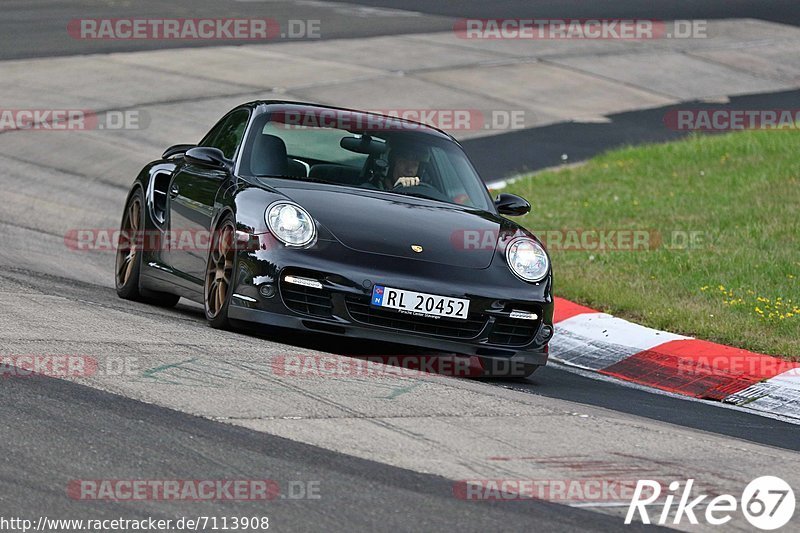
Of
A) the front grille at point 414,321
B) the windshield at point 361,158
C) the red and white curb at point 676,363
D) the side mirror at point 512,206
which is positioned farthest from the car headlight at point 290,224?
→ the red and white curb at point 676,363

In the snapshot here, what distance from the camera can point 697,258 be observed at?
1148cm

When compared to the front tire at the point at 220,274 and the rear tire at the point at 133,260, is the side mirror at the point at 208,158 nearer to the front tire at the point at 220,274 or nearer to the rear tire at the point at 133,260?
the front tire at the point at 220,274

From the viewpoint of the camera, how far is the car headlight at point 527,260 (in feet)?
26.4

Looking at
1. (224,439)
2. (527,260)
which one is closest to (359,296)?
(527,260)

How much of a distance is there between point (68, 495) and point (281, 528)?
28.5 inches

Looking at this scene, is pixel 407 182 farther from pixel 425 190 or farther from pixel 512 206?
pixel 512 206

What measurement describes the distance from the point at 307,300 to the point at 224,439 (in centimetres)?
218

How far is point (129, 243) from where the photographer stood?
9.95 m

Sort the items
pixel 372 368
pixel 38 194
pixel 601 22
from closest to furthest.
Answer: pixel 372 368, pixel 38 194, pixel 601 22

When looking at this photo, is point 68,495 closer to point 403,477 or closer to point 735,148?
point 403,477

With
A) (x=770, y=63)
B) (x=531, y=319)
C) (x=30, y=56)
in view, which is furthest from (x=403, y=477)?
(x=770, y=63)

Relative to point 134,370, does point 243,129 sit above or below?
above

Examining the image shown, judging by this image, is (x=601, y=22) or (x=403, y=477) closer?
(x=403, y=477)

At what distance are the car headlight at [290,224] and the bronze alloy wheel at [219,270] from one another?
29cm
